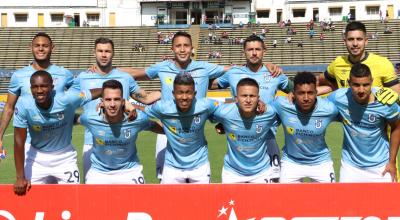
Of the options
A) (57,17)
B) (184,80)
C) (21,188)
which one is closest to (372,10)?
(57,17)

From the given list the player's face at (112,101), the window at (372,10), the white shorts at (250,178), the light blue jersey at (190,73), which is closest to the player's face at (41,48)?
the player's face at (112,101)

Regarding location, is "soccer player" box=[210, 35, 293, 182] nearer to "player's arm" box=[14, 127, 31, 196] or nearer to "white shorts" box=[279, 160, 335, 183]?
"white shorts" box=[279, 160, 335, 183]

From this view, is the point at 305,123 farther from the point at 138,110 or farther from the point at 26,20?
the point at 26,20

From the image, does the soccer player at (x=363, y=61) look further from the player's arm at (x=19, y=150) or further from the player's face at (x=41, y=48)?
the player's arm at (x=19, y=150)

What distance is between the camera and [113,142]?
651 centimetres

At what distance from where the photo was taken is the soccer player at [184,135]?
6586mm

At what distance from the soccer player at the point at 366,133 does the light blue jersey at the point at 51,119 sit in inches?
121

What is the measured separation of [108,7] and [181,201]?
53760 mm

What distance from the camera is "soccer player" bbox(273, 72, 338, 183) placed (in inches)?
254

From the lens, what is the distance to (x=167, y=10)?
57188 mm

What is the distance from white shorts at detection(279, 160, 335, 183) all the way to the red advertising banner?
126 centimetres

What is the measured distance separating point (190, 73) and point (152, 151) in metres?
7.97

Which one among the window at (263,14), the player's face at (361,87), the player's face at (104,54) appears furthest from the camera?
the window at (263,14)

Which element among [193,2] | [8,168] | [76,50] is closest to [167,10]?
[193,2]
